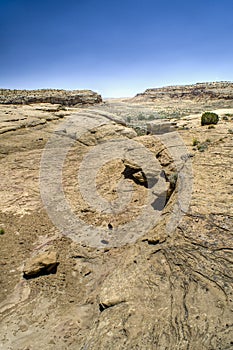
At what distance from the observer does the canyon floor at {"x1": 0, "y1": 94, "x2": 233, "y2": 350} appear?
4.46 m

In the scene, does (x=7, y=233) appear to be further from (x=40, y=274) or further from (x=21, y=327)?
(x=21, y=327)

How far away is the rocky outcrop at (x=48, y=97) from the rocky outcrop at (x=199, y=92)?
128 ft

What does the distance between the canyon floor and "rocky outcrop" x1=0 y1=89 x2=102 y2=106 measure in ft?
70.3

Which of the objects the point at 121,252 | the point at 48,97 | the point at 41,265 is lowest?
the point at 121,252

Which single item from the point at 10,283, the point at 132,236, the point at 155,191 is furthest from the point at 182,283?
the point at 155,191

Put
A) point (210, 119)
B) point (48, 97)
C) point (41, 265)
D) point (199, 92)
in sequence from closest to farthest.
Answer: point (41, 265) < point (210, 119) < point (48, 97) < point (199, 92)

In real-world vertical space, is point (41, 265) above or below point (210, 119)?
below

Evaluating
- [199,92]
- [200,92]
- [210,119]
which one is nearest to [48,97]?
[210,119]

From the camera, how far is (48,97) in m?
37.8

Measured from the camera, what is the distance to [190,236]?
19.3 feet

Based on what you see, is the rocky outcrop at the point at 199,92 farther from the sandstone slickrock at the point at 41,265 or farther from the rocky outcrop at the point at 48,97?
the sandstone slickrock at the point at 41,265

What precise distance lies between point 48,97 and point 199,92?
207 ft

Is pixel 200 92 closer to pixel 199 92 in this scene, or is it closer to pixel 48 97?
pixel 199 92

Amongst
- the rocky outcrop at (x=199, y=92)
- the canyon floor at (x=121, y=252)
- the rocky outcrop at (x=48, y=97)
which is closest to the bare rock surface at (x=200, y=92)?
the rocky outcrop at (x=199, y=92)
